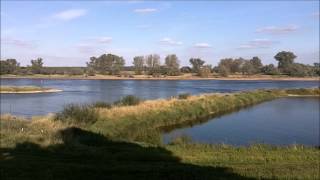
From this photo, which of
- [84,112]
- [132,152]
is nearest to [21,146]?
[132,152]

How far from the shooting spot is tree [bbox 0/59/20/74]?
7170 inches

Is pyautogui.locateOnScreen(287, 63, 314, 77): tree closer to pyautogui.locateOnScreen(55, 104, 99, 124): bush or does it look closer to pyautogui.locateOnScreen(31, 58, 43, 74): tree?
pyautogui.locateOnScreen(31, 58, 43, 74): tree

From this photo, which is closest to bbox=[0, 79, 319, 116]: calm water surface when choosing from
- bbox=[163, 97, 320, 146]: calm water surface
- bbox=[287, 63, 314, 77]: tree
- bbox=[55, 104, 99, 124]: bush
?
bbox=[55, 104, 99, 124]: bush

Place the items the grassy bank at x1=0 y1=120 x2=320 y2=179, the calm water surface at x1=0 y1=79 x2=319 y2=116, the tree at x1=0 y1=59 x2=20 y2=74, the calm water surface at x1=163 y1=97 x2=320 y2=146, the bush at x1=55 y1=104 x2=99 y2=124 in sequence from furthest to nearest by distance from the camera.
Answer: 1. the tree at x1=0 y1=59 x2=20 y2=74
2. the calm water surface at x1=0 y1=79 x2=319 y2=116
3. the calm water surface at x1=163 y1=97 x2=320 y2=146
4. the bush at x1=55 y1=104 x2=99 y2=124
5. the grassy bank at x1=0 y1=120 x2=320 y2=179

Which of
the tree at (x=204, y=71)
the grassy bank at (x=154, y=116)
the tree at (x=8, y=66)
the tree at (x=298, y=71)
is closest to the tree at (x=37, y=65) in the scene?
the tree at (x=8, y=66)

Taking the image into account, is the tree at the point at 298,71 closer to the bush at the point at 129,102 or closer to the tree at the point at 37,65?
the tree at the point at 37,65

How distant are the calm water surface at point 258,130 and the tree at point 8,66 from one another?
147 meters

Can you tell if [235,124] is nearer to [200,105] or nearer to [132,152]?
[200,105]

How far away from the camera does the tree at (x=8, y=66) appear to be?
7170 inches

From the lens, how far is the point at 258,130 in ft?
120

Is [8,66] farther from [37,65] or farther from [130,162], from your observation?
[130,162]

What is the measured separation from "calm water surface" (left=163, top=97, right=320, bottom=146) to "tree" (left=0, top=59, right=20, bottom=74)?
483 feet

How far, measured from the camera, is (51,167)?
12062 mm

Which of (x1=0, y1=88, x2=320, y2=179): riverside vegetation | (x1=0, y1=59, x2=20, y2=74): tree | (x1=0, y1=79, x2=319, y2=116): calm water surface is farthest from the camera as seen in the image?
(x1=0, y1=59, x2=20, y2=74): tree
